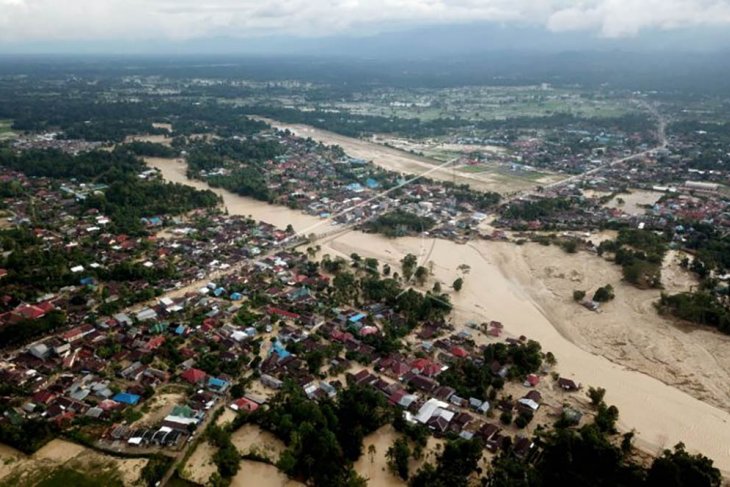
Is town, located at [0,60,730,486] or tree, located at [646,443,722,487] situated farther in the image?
town, located at [0,60,730,486]

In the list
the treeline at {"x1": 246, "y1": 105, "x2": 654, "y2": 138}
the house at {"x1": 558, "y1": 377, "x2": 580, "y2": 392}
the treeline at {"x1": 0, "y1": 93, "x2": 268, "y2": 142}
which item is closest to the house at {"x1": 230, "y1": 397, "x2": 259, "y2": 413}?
the house at {"x1": 558, "y1": 377, "x2": 580, "y2": 392}

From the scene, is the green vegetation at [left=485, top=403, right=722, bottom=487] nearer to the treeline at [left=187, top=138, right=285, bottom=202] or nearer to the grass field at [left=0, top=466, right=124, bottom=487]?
the grass field at [left=0, top=466, right=124, bottom=487]

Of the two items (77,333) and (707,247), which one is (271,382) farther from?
(707,247)

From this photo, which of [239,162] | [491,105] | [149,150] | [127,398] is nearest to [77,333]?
[127,398]

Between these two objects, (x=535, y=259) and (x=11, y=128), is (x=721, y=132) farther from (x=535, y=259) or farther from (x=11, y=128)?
(x=11, y=128)

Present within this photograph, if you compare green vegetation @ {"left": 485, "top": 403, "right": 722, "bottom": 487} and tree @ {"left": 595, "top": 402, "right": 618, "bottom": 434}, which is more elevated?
green vegetation @ {"left": 485, "top": 403, "right": 722, "bottom": 487}

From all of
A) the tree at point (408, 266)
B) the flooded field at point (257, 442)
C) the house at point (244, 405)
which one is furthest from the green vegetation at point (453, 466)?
the tree at point (408, 266)

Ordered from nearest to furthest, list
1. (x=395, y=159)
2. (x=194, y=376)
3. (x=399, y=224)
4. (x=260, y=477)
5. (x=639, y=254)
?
1. (x=260, y=477)
2. (x=194, y=376)
3. (x=639, y=254)
4. (x=399, y=224)
5. (x=395, y=159)
